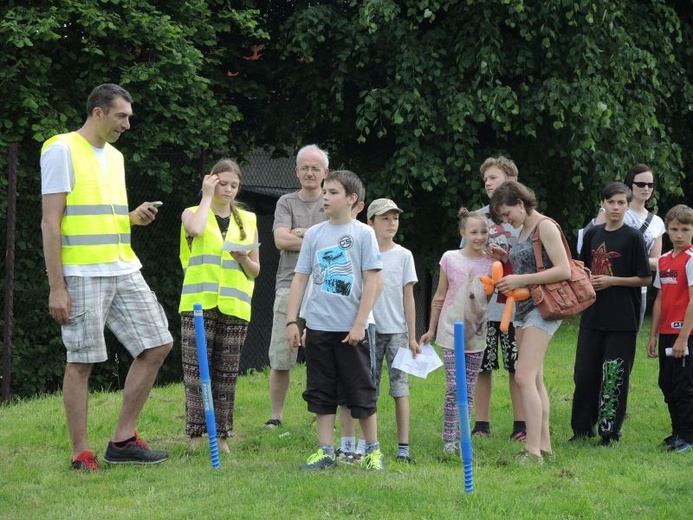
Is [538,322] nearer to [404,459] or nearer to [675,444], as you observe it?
[404,459]

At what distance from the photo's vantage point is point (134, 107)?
1223 cm

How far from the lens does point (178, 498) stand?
5.57 m

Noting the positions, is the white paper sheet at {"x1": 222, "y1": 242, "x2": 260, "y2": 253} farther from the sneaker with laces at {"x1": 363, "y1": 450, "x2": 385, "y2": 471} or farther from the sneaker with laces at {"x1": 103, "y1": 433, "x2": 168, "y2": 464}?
the sneaker with laces at {"x1": 363, "y1": 450, "x2": 385, "y2": 471}

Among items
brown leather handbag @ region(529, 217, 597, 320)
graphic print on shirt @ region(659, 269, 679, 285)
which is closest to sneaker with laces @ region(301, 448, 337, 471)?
brown leather handbag @ region(529, 217, 597, 320)

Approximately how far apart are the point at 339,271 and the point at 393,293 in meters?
0.80

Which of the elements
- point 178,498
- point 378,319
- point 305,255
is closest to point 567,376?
point 378,319

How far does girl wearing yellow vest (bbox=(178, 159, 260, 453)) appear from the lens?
7.00 metres

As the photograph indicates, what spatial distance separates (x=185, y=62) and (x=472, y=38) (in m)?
3.90

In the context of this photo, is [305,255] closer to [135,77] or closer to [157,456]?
[157,456]

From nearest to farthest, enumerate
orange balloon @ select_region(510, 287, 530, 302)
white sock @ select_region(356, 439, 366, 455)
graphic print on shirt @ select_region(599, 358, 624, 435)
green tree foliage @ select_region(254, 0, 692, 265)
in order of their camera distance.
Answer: white sock @ select_region(356, 439, 366, 455) → orange balloon @ select_region(510, 287, 530, 302) → graphic print on shirt @ select_region(599, 358, 624, 435) → green tree foliage @ select_region(254, 0, 692, 265)

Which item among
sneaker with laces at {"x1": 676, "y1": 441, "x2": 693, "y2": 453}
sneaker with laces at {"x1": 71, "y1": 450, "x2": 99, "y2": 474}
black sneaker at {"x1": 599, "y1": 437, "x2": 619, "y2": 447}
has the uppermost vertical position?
sneaker with laces at {"x1": 676, "y1": 441, "x2": 693, "y2": 453}

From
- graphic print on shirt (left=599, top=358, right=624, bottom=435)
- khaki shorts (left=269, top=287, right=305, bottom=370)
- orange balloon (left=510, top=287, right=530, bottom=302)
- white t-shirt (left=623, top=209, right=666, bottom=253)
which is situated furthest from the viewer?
white t-shirt (left=623, top=209, right=666, bottom=253)

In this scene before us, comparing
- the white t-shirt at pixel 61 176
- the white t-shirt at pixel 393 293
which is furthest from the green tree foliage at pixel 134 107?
the white t-shirt at pixel 393 293

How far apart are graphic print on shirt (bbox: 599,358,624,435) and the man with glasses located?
7.34ft
